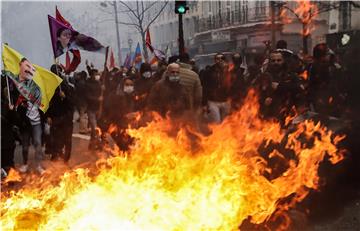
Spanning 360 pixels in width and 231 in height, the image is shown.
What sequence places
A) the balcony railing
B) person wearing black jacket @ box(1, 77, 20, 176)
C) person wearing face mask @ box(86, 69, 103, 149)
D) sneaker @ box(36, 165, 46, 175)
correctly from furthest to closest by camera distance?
the balcony railing < person wearing face mask @ box(86, 69, 103, 149) < sneaker @ box(36, 165, 46, 175) < person wearing black jacket @ box(1, 77, 20, 176)

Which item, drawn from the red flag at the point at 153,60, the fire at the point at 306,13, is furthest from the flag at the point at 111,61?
the fire at the point at 306,13

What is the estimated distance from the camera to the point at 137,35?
32.3ft

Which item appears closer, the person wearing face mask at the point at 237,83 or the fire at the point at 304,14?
the person wearing face mask at the point at 237,83

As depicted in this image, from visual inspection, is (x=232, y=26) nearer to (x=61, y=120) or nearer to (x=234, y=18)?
(x=234, y=18)

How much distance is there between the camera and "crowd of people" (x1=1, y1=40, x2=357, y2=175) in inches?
265

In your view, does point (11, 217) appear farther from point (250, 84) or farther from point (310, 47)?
point (310, 47)

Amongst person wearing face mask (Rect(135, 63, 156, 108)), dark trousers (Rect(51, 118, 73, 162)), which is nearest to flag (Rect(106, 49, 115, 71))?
person wearing face mask (Rect(135, 63, 156, 108))

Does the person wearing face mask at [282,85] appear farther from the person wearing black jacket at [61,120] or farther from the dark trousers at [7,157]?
the dark trousers at [7,157]

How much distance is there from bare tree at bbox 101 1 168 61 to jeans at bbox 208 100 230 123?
2.39m

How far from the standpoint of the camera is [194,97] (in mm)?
7125

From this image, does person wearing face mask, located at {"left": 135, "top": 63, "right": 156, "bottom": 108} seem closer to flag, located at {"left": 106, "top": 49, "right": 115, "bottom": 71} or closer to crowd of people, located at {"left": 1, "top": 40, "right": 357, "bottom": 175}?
crowd of people, located at {"left": 1, "top": 40, "right": 357, "bottom": 175}

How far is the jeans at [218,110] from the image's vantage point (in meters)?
7.82

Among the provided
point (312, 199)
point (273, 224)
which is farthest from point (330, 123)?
point (273, 224)

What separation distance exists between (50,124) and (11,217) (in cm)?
380
